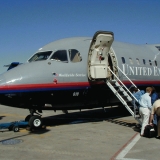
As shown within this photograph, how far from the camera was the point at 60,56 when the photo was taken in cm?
1131

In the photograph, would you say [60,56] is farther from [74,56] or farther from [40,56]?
[40,56]

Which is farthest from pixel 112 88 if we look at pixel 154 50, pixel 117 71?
pixel 154 50

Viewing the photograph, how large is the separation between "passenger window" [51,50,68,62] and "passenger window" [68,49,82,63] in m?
0.25

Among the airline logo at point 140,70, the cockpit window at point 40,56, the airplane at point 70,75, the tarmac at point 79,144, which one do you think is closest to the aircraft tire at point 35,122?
the airplane at point 70,75

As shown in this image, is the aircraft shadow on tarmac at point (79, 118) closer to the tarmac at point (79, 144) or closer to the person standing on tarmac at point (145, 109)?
the tarmac at point (79, 144)

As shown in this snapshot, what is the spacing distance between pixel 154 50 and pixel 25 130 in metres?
9.98

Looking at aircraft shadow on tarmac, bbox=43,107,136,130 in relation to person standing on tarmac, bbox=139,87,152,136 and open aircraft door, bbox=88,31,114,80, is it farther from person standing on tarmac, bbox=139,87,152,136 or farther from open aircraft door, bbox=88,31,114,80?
open aircraft door, bbox=88,31,114,80

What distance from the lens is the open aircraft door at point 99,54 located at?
11688 millimetres

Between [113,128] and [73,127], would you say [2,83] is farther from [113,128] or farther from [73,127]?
[113,128]

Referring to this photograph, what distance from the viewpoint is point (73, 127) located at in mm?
11633

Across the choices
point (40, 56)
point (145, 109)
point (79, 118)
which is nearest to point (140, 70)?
point (79, 118)

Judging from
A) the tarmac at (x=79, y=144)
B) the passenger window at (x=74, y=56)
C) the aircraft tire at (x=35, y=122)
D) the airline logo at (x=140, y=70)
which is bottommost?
the tarmac at (x=79, y=144)

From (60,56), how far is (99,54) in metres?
1.87

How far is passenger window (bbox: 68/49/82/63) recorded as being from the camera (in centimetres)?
1148
